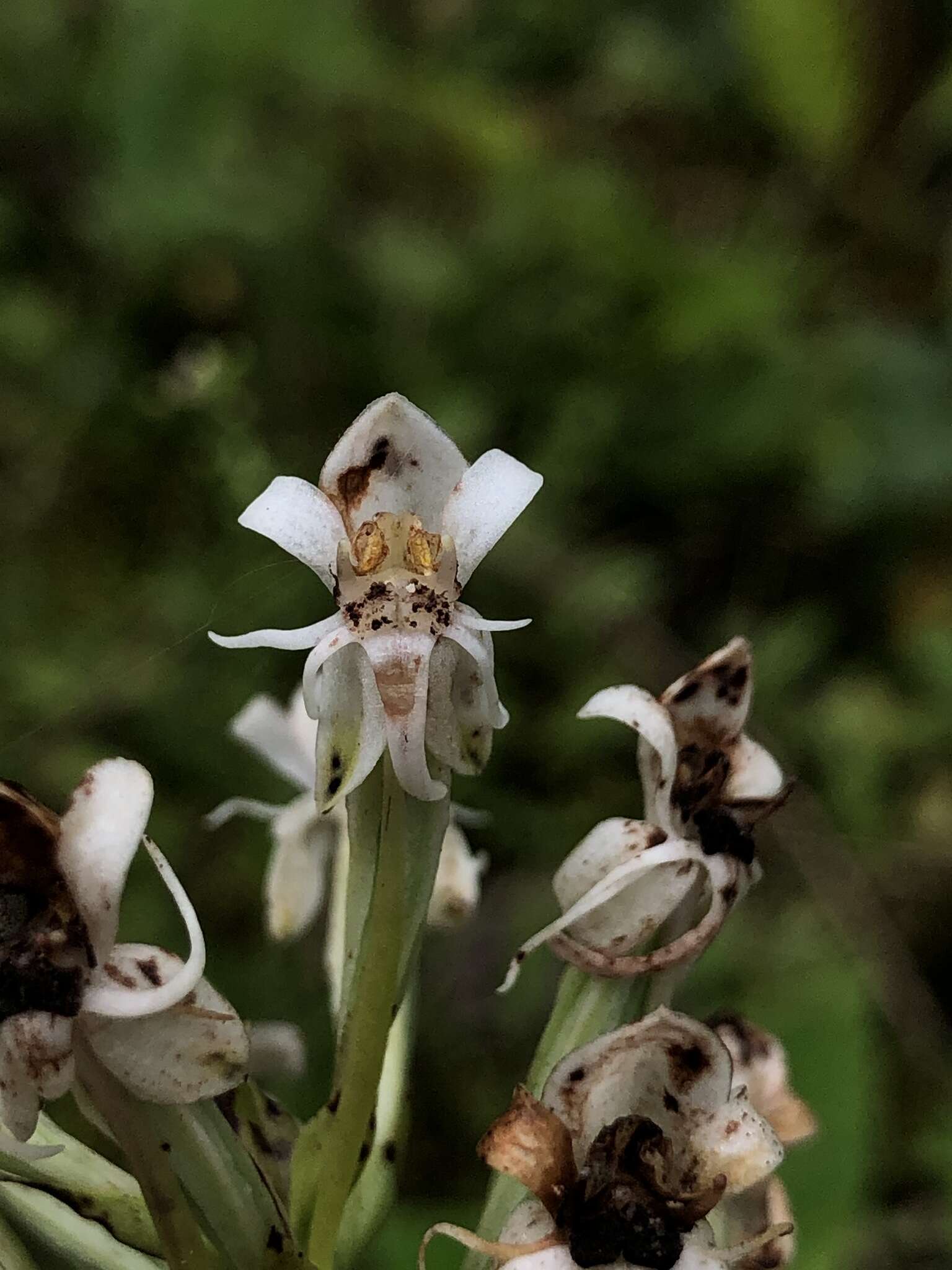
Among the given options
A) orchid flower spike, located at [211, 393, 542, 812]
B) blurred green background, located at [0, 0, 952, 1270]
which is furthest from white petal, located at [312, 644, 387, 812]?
blurred green background, located at [0, 0, 952, 1270]

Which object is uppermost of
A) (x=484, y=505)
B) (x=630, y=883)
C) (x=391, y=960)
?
(x=484, y=505)

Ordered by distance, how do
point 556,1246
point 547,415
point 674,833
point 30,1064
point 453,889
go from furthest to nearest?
point 547,415, point 453,889, point 674,833, point 556,1246, point 30,1064

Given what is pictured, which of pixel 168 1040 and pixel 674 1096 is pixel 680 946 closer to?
pixel 674 1096

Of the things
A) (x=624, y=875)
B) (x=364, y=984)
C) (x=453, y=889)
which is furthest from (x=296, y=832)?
(x=624, y=875)

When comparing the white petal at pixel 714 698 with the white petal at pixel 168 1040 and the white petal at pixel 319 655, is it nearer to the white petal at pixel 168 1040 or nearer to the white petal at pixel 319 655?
the white petal at pixel 319 655

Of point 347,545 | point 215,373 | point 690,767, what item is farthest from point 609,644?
point 347,545

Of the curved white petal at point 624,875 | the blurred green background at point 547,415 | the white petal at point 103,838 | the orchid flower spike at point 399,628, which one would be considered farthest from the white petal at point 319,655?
the blurred green background at point 547,415

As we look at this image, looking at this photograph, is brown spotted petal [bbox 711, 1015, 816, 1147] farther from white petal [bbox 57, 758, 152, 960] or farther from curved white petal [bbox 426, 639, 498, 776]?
white petal [bbox 57, 758, 152, 960]
